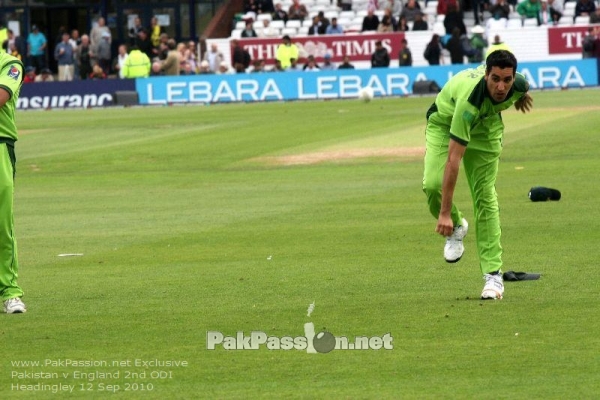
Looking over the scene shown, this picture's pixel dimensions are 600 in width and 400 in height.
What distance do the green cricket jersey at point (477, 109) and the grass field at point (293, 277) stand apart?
3.72ft

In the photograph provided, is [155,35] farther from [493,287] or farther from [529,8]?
[493,287]

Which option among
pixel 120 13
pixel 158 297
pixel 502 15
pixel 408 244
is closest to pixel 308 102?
pixel 502 15

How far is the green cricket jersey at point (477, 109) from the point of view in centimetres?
864

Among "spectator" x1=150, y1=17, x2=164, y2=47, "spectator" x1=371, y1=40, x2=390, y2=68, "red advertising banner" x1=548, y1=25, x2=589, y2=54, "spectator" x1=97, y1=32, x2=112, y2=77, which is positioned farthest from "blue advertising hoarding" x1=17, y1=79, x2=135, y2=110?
"red advertising banner" x1=548, y1=25, x2=589, y2=54

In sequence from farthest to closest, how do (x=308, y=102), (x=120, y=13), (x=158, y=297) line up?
(x=120, y=13) < (x=308, y=102) < (x=158, y=297)

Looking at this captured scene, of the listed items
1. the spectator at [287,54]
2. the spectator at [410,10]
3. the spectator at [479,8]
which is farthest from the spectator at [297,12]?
the spectator at [479,8]

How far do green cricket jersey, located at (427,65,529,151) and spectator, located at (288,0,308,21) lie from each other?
38244mm

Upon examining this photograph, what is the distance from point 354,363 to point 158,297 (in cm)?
301

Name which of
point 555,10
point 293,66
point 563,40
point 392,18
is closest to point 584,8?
point 555,10

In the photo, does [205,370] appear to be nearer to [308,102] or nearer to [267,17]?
[308,102]

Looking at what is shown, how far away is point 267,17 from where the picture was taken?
47656 mm

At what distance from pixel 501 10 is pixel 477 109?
35908mm

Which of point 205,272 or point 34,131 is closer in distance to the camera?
point 205,272

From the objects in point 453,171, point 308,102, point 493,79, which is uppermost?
point 493,79
